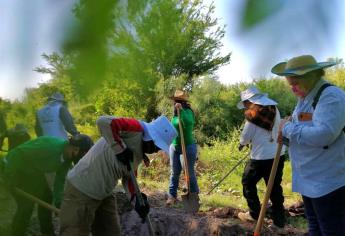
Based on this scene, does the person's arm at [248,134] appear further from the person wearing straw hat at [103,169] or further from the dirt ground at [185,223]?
the person wearing straw hat at [103,169]

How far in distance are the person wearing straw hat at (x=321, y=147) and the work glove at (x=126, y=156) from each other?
97cm

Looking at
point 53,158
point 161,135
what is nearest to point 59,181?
point 53,158

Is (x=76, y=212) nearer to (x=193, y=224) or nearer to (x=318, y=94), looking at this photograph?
(x=318, y=94)

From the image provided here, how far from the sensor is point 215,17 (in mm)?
588

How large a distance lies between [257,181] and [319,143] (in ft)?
7.25

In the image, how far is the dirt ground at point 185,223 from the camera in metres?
5.00

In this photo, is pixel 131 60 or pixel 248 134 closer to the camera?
pixel 131 60

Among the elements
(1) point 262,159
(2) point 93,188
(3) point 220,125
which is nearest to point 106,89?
(3) point 220,125

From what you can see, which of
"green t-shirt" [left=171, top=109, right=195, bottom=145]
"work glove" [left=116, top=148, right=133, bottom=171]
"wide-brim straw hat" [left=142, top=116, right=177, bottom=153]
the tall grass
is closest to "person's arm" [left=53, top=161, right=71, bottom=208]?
"work glove" [left=116, top=148, right=133, bottom=171]

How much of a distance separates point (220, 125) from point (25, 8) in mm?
675

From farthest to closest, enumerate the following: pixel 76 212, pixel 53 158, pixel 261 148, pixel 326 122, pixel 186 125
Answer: pixel 186 125
pixel 261 148
pixel 53 158
pixel 76 212
pixel 326 122

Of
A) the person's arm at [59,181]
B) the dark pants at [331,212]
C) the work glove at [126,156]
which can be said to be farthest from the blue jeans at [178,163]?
the dark pants at [331,212]

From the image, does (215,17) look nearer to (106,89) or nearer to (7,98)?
(106,89)

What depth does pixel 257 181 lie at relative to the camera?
15.6 feet
